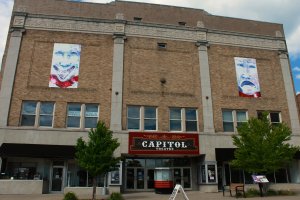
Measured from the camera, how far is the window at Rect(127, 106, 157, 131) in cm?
2630

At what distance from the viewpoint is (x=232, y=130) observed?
2805cm

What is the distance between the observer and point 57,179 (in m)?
24.6

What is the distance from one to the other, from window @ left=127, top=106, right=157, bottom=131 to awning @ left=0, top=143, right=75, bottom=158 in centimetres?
555

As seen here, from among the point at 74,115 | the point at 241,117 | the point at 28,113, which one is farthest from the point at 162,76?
the point at 28,113

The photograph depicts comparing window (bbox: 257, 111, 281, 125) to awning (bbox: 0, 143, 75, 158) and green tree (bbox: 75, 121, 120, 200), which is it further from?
awning (bbox: 0, 143, 75, 158)

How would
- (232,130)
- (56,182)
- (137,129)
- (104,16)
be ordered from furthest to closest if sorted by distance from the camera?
(104,16) → (232,130) → (137,129) → (56,182)

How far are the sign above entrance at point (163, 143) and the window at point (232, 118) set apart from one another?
144 inches

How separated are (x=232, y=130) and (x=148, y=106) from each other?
8.25m

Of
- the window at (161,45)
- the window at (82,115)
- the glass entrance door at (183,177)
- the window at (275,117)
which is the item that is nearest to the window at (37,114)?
the window at (82,115)

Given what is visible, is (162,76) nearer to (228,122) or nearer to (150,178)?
(228,122)

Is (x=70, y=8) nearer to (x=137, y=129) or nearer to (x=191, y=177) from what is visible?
(x=137, y=129)

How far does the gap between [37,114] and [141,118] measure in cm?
878

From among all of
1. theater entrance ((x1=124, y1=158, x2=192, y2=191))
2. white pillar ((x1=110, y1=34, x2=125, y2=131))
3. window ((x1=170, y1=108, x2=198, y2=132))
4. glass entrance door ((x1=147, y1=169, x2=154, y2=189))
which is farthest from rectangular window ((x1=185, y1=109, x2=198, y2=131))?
white pillar ((x1=110, y1=34, x2=125, y2=131))

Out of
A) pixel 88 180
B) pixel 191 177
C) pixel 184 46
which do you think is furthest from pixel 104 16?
pixel 191 177
